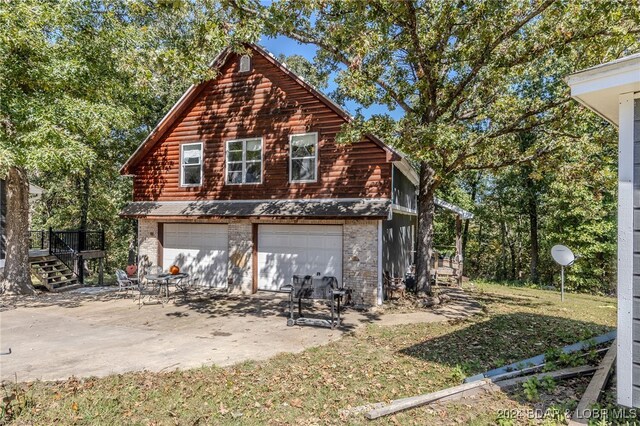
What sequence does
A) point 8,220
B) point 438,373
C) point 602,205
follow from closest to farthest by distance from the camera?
point 438,373, point 8,220, point 602,205

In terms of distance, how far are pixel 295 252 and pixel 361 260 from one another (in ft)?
8.20

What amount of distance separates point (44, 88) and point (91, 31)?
244cm

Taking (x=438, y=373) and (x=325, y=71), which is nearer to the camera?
(x=438, y=373)

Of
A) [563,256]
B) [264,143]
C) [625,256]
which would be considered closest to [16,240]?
[264,143]

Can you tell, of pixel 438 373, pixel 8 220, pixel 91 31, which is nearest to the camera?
pixel 438 373

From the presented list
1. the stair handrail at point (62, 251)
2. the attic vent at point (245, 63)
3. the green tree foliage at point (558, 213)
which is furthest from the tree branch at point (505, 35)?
the stair handrail at point (62, 251)

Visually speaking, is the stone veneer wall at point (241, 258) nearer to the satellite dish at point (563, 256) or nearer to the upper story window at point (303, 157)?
the upper story window at point (303, 157)

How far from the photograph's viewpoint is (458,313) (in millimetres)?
10148

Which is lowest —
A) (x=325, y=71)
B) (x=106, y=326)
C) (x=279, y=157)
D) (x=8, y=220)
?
(x=106, y=326)

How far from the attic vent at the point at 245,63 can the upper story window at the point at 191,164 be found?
3.12m

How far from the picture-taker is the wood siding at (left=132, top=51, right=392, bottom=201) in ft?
37.5

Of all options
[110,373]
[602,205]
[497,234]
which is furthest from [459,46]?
[497,234]

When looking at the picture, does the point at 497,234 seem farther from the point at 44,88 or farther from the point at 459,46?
the point at 44,88

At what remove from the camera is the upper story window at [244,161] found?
42.3 feet
